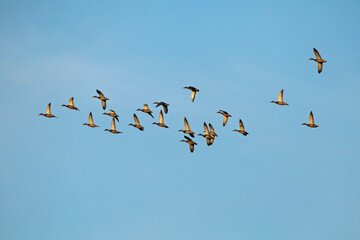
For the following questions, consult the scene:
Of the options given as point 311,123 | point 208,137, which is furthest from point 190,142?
point 311,123

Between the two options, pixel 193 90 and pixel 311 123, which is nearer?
pixel 193 90

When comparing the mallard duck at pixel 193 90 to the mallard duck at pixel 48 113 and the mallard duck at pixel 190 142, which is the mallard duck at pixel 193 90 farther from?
the mallard duck at pixel 48 113

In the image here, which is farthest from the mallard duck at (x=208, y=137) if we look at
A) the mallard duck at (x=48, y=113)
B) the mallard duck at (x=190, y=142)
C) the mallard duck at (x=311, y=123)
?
the mallard duck at (x=48, y=113)

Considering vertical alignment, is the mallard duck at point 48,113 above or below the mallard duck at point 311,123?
above

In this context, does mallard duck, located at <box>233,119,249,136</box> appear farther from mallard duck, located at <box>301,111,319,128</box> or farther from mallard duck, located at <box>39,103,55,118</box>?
Result: mallard duck, located at <box>39,103,55,118</box>

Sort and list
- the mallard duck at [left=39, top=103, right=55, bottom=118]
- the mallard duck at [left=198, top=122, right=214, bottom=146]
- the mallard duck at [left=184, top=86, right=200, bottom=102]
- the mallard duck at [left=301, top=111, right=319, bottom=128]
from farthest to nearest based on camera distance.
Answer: the mallard duck at [left=198, top=122, right=214, bottom=146] < the mallard duck at [left=39, top=103, right=55, bottom=118] < the mallard duck at [left=301, top=111, right=319, bottom=128] < the mallard duck at [left=184, top=86, right=200, bottom=102]

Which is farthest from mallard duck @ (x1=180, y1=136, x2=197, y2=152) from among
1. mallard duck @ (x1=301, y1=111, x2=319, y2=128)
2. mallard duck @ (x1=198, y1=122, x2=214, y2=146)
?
mallard duck @ (x1=301, y1=111, x2=319, y2=128)

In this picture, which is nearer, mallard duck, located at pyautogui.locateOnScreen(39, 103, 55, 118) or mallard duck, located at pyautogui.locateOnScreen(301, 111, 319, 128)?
mallard duck, located at pyautogui.locateOnScreen(301, 111, 319, 128)

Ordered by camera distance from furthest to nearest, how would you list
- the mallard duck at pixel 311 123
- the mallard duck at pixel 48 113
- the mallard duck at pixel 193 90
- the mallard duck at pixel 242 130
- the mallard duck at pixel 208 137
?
1. the mallard duck at pixel 208 137
2. the mallard duck at pixel 242 130
3. the mallard duck at pixel 48 113
4. the mallard duck at pixel 311 123
5. the mallard duck at pixel 193 90

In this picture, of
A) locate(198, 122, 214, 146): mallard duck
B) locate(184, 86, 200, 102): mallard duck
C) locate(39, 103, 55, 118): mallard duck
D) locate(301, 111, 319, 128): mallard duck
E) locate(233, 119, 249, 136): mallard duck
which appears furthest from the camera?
locate(198, 122, 214, 146): mallard duck

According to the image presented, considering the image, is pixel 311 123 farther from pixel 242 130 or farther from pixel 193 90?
pixel 193 90

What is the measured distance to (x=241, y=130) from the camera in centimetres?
17188

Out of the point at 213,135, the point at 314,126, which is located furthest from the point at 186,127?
the point at 314,126

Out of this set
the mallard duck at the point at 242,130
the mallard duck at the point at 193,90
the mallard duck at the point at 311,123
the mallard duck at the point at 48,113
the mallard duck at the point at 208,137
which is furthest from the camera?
the mallard duck at the point at 208,137
